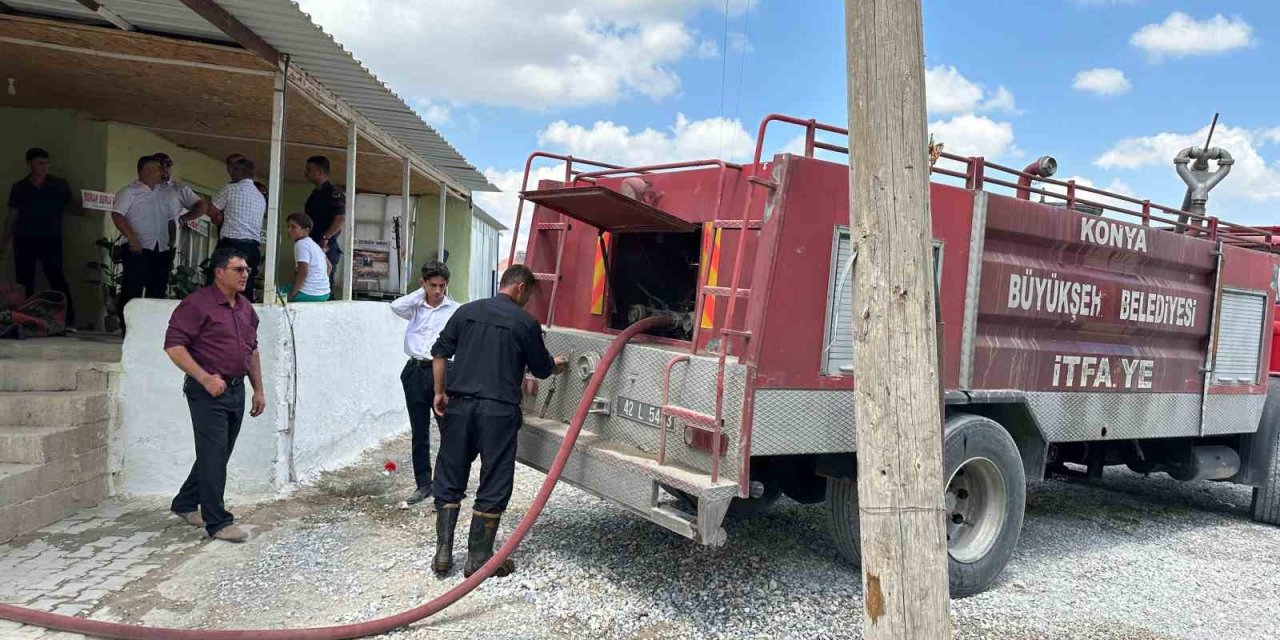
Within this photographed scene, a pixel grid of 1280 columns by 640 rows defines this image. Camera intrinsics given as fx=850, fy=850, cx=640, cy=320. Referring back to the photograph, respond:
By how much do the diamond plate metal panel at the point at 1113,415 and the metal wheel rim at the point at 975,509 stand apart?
54 cm

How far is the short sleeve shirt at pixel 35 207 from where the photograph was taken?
7.43 meters

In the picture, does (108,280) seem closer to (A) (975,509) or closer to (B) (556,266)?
(B) (556,266)

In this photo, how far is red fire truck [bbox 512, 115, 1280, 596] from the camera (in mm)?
3840

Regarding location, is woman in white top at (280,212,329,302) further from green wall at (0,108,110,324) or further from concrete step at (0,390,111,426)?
green wall at (0,108,110,324)

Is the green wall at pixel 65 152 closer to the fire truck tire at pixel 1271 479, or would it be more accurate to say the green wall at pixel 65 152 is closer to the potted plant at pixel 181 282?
the potted plant at pixel 181 282

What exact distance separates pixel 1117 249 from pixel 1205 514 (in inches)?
124

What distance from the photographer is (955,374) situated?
4590 mm

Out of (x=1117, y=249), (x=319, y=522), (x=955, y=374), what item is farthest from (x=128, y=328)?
(x=1117, y=249)

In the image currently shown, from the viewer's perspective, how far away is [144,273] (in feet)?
23.5

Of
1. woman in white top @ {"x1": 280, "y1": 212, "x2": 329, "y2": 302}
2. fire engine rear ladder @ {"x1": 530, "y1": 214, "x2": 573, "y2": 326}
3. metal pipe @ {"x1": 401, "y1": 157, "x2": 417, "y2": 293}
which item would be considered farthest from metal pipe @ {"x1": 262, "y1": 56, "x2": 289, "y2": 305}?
metal pipe @ {"x1": 401, "y1": 157, "x2": 417, "y2": 293}

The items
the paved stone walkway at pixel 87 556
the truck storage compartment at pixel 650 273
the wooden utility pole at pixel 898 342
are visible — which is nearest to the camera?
the wooden utility pole at pixel 898 342

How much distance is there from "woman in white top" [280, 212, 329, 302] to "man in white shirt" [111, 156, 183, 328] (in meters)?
1.21

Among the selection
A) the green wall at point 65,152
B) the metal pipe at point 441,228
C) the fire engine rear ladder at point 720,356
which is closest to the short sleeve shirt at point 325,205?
the green wall at point 65,152

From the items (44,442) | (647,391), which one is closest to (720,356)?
(647,391)
